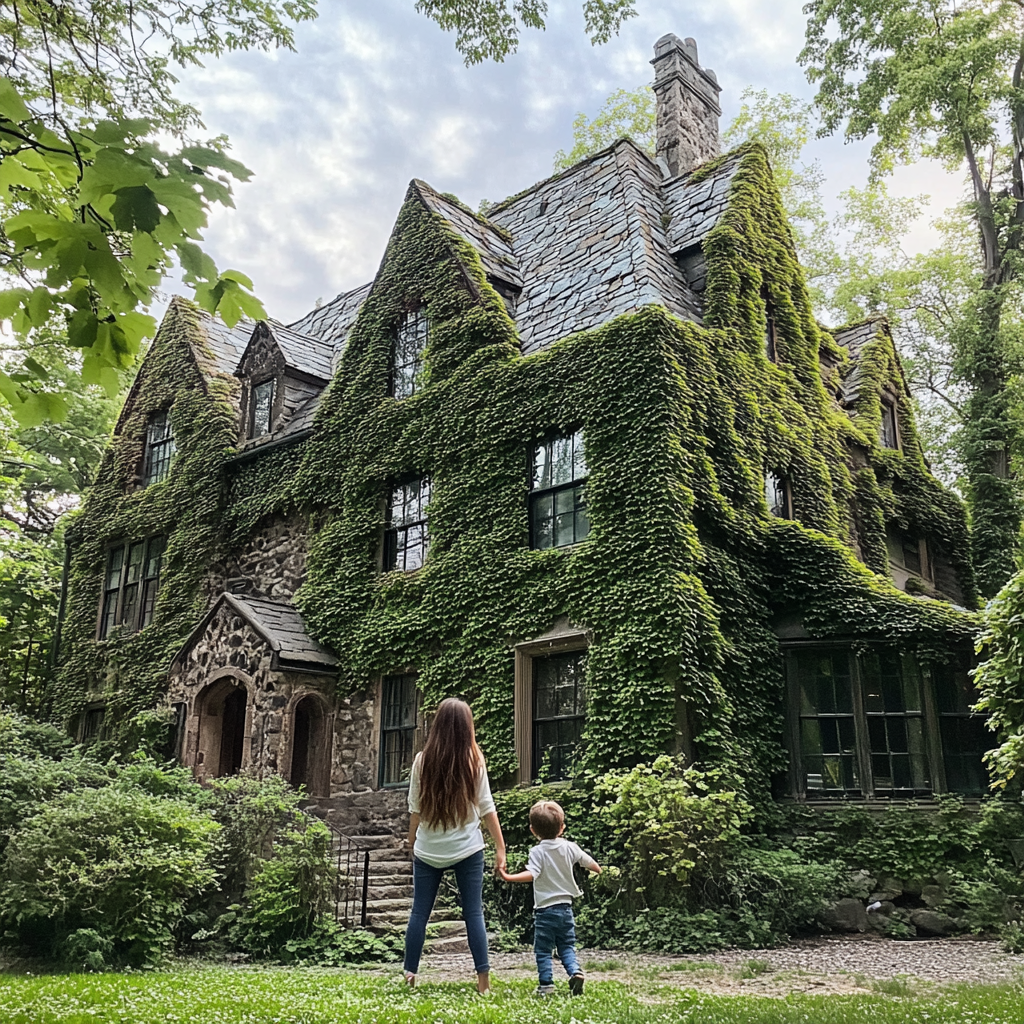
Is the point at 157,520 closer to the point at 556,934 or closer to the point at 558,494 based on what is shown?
the point at 558,494

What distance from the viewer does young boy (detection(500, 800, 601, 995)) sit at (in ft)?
21.7

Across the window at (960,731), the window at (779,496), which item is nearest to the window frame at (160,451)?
the window at (779,496)

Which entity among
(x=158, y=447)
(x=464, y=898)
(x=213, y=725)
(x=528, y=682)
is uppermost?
(x=158, y=447)

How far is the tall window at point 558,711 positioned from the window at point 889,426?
10.4m

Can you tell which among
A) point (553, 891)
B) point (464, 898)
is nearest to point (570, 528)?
point (553, 891)

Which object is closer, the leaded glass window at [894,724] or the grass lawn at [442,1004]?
the grass lawn at [442,1004]

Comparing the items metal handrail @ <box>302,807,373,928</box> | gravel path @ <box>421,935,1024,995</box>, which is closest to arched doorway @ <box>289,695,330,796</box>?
metal handrail @ <box>302,807,373,928</box>

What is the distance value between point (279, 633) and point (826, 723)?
806 cm

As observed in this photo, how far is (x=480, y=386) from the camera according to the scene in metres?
15.2

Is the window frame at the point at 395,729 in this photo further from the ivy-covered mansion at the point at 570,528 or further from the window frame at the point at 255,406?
the window frame at the point at 255,406

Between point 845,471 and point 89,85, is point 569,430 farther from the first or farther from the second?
point 89,85

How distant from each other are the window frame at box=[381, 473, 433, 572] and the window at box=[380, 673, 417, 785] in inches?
71.8

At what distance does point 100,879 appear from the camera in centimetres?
893

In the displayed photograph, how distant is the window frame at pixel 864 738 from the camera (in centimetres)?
1240
